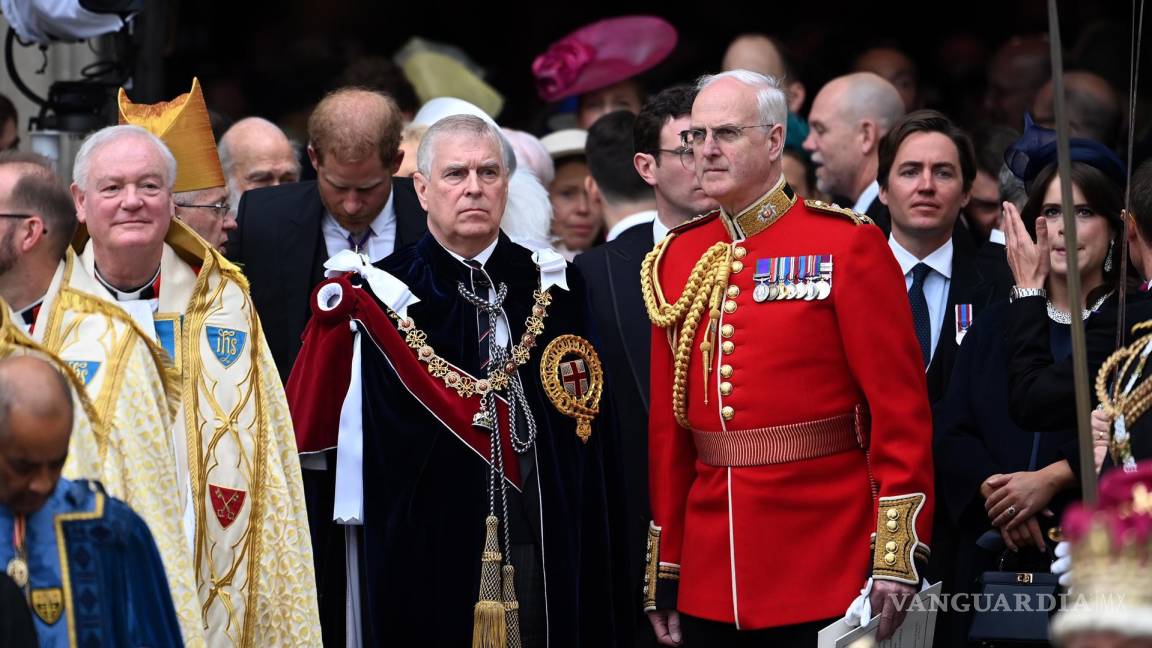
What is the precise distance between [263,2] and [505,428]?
6.70m

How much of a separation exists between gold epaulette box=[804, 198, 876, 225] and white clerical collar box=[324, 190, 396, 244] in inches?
67.6

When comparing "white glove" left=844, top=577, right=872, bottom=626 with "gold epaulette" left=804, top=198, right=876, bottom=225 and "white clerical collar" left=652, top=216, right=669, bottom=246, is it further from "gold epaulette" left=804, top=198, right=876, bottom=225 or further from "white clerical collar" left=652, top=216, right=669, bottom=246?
"white clerical collar" left=652, top=216, right=669, bottom=246

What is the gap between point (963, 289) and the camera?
6480 millimetres

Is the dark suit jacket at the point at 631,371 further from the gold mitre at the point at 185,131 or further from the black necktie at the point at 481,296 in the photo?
the gold mitre at the point at 185,131

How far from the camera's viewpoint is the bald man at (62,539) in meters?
4.03

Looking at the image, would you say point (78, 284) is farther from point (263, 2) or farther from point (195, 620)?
point (263, 2)

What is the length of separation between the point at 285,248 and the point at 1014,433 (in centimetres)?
243

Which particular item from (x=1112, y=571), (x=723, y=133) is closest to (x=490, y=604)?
(x=723, y=133)

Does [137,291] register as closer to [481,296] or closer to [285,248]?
[481,296]

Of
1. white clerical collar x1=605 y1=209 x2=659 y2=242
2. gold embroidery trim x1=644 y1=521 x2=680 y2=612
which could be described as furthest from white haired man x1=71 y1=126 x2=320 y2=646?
white clerical collar x1=605 y1=209 x2=659 y2=242

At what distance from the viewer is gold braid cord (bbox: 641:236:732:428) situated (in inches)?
218

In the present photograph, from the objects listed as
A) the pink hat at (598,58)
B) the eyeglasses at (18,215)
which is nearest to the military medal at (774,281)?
the eyeglasses at (18,215)

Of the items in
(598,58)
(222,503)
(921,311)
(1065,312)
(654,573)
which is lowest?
(654,573)

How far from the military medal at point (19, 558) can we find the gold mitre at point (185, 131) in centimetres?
187
